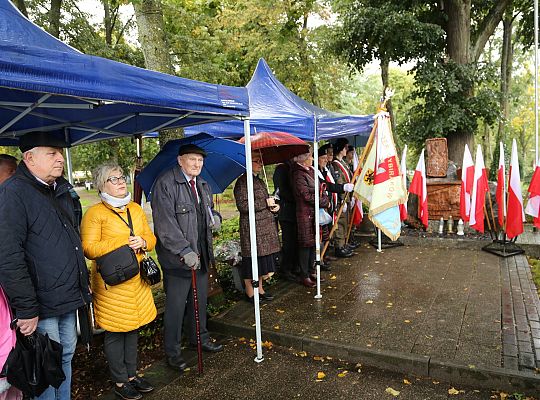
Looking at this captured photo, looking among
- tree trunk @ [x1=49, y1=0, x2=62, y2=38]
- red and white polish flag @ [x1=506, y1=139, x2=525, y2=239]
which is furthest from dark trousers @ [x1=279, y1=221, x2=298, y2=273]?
tree trunk @ [x1=49, y1=0, x2=62, y2=38]

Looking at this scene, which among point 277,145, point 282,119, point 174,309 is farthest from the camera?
point 282,119

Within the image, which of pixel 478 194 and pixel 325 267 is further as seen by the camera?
pixel 478 194

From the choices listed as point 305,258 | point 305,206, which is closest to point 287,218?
point 305,206

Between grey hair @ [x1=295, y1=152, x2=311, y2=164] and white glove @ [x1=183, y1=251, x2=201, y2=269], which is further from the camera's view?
grey hair @ [x1=295, y1=152, x2=311, y2=164]

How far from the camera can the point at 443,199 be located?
8.66 m

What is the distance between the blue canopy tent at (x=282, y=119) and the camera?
16.1 ft

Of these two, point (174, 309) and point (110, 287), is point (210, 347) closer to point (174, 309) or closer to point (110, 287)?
point (174, 309)

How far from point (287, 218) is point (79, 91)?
3.91m

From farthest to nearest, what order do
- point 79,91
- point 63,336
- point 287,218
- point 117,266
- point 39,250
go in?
point 287,218
point 117,266
point 63,336
point 39,250
point 79,91

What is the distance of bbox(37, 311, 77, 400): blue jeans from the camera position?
251cm

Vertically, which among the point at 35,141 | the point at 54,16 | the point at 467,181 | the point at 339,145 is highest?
the point at 54,16

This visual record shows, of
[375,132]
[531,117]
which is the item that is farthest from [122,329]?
[531,117]

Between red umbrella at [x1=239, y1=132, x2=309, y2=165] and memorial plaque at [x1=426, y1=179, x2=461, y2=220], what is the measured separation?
4452 millimetres

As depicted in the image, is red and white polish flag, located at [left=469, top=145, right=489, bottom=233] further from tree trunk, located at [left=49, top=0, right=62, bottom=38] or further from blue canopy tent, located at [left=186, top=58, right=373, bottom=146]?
tree trunk, located at [left=49, top=0, right=62, bottom=38]
